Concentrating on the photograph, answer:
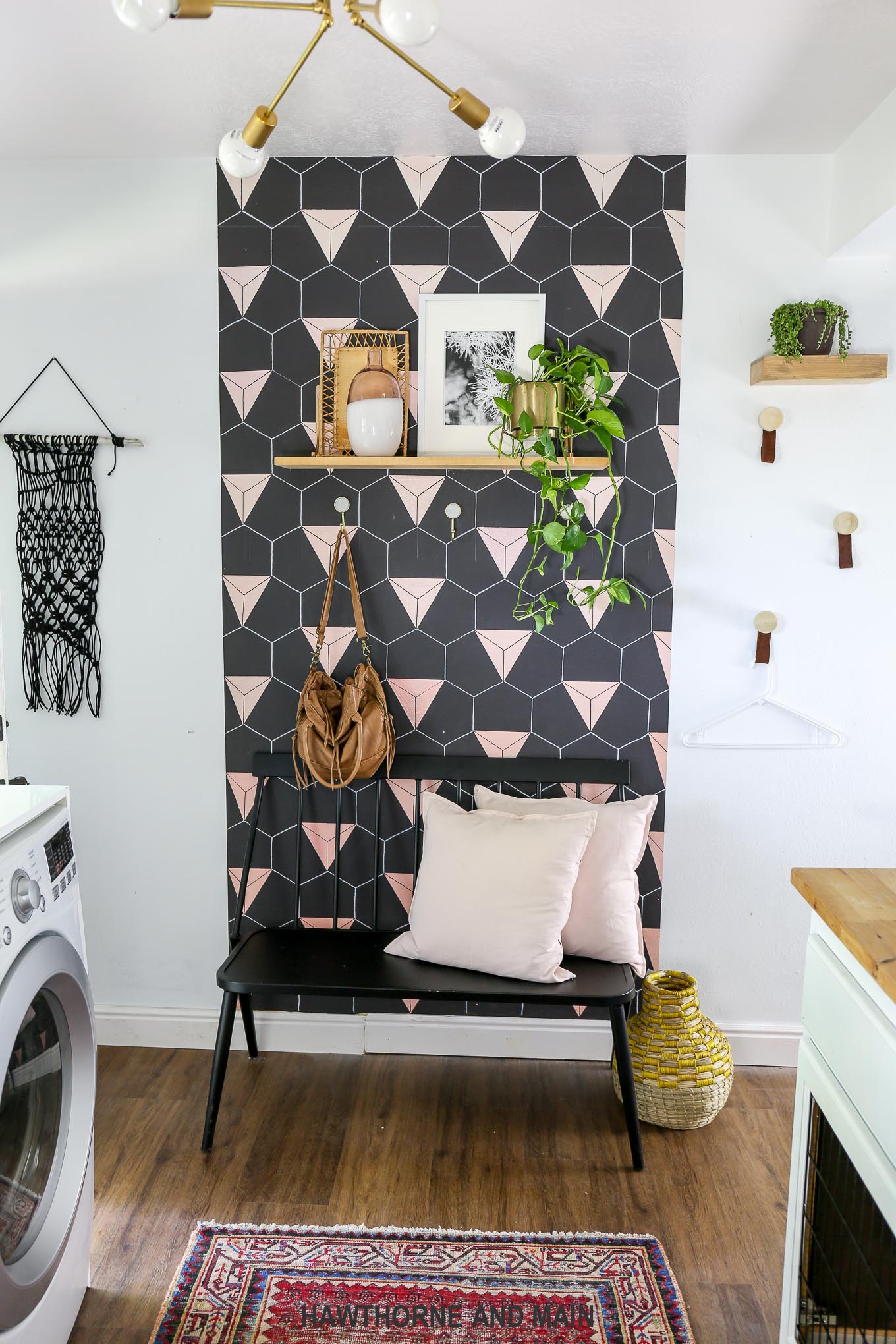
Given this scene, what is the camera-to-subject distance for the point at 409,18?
1213mm

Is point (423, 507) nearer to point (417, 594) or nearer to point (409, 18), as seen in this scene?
point (417, 594)

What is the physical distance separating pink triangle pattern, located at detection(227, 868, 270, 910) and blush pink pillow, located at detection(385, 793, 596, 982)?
0.55 meters

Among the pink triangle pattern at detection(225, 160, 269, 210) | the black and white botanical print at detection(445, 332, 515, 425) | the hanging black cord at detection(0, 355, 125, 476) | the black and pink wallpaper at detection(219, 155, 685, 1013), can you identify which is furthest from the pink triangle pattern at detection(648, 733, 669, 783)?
the pink triangle pattern at detection(225, 160, 269, 210)

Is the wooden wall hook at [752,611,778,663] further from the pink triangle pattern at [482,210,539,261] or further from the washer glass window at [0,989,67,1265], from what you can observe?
the washer glass window at [0,989,67,1265]

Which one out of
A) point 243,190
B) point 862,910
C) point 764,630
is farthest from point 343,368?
point 862,910

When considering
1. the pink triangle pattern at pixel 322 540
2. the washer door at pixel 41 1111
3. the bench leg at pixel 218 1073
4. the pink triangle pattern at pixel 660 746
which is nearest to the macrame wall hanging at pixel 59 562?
the pink triangle pattern at pixel 322 540

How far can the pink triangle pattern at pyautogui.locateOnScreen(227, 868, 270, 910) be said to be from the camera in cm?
286

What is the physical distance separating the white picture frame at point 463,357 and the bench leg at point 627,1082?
1.49 meters

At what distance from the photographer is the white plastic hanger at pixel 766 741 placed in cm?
273

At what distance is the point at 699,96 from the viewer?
7.32ft

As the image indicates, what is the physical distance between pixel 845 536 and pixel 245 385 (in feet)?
5.52

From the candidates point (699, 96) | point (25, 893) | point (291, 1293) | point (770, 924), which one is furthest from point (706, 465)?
point (291, 1293)

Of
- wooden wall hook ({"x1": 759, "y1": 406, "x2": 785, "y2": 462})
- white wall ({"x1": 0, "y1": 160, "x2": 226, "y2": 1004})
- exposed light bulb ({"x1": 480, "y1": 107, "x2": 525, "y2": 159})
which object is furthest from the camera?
white wall ({"x1": 0, "y1": 160, "x2": 226, "y2": 1004})

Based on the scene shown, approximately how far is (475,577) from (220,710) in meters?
0.82
